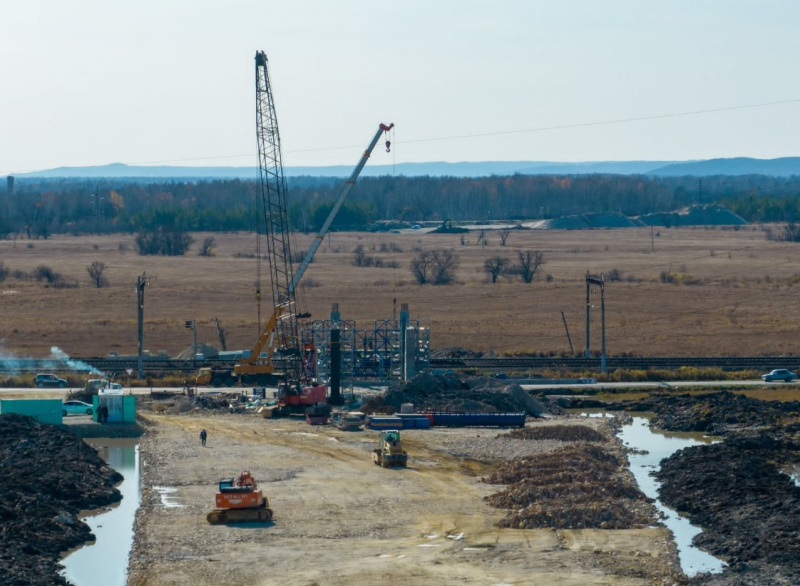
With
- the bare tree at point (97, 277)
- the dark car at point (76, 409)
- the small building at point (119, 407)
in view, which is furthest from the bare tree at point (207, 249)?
the small building at point (119, 407)

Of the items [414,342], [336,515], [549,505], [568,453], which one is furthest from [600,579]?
[414,342]

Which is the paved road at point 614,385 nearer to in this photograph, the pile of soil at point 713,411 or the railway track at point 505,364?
the railway track at point 505,364

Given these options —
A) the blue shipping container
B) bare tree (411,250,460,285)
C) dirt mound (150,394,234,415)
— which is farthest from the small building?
bare tree (411,250,460,285)

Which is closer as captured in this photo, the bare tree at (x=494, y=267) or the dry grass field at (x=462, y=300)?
the dry grass field at (x=462, y=300)

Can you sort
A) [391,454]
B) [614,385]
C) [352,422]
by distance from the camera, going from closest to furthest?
1. [391,454]
2. [352,422]
3. [614,385]

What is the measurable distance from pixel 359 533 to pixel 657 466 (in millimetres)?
14533

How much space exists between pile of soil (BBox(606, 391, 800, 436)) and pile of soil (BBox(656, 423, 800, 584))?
227cm

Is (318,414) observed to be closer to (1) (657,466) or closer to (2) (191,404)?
(2) (191,404)

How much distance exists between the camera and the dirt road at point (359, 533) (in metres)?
29.3

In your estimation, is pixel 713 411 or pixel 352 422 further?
pixel 713 411

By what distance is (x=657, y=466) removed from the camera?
4369cm

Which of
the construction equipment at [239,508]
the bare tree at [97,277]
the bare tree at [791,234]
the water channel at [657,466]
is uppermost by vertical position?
the bare tree at [791,234]

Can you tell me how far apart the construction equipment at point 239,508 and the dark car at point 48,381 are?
28.3m

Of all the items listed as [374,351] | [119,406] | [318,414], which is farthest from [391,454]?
[374,351]
